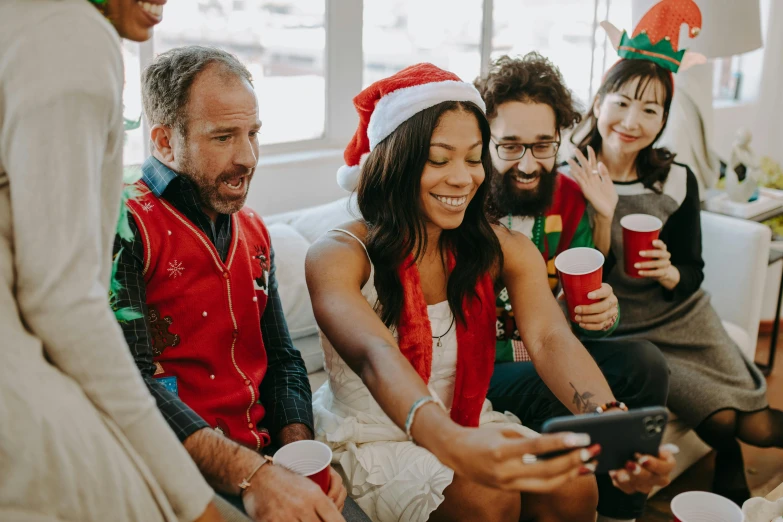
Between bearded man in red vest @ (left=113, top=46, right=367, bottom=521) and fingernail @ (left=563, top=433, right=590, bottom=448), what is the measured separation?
522 millimetres

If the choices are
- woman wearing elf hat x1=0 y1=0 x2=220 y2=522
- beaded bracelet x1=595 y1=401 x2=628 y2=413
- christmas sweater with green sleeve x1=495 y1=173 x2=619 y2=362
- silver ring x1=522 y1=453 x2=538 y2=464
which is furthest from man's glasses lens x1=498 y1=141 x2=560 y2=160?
woman wearing elf hat x1=0 y1=0 x2=220 y2=522

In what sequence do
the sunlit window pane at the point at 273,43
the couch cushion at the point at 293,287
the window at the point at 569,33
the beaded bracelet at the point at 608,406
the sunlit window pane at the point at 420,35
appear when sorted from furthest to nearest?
the window at the point at 569,33 < the sunlit window pane at the point at 420,35 < the sunlit window pane at the point at 273,43 < the couch cushion at the point at 293,287 < the beaded bracelet at the point at 608,406

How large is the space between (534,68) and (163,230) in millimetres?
1149

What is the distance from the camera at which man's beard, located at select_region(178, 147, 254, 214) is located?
5.02 feet

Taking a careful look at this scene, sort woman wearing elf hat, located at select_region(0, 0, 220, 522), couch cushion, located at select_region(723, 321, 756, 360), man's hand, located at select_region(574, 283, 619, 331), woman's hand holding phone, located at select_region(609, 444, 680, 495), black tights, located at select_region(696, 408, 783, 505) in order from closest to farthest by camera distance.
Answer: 1. woman wearing elf hat, located at select_region(0, 0, 220, 522)
2. woman's hand holding phone, located at select_region(609, 444, 680, 495)
3. man's hand, located at select_region(574, 283, 619, 331)
4. black tights, located at select_region(696, 408, 783, 505)
5. couch cushion, located at select_region(723, 321, 756, 360)

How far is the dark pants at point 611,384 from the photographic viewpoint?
75.6 inches

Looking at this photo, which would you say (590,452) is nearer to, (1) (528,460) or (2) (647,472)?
(1) (528,460)

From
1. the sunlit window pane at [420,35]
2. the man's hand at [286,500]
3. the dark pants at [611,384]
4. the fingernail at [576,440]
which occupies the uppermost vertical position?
the sunlit window pane at [420,35]

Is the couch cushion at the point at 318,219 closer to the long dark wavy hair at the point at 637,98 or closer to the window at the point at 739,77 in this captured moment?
the long dark wavy hair at the point at 637,98

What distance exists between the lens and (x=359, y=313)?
4.70ft

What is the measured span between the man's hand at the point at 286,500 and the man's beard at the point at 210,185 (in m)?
0.56

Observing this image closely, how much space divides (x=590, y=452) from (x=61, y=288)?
2.41 ft

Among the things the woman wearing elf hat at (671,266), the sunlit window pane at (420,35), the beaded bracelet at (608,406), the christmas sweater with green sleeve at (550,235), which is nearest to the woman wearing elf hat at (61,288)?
the beaded bracelet at (608,406)

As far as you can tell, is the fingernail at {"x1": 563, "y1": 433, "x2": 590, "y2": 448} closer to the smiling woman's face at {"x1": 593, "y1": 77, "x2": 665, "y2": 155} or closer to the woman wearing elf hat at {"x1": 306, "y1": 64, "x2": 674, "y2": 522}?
the woman wearing elf hat at {"x1": 306, "y1": 64, "x2": 674, "y2": 522}
